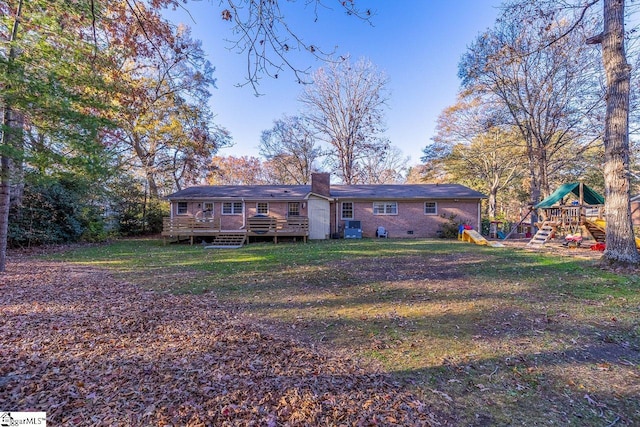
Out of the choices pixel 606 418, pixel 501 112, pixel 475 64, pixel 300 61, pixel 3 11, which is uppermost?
pixel 475 64

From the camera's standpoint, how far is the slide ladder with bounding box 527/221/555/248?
13367 mm

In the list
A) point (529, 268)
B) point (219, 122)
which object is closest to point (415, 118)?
point (219, 122)

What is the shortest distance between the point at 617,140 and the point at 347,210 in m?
12.9

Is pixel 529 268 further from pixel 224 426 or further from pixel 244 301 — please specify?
pixel 224 426

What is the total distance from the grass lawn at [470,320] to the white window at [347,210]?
9375 mm

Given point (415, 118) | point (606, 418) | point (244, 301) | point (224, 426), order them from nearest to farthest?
point (224, 426), point (606, 418), point (244, 301), point (415, 118)

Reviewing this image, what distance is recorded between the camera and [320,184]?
1884cm

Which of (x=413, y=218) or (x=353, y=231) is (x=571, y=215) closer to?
(x=413, y=218)

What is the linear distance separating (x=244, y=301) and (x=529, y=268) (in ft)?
24.9

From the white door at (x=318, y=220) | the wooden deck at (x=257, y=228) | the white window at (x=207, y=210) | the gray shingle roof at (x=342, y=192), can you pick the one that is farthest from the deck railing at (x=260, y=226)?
the gray shingle roof at (x=342, y=192)

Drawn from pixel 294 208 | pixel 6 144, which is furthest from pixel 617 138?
pixel 6 144

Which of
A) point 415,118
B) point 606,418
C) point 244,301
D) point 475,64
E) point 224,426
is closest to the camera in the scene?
point 224,426

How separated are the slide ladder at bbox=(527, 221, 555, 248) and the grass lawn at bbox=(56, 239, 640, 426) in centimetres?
418

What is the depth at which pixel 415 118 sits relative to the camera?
76.1 feet
